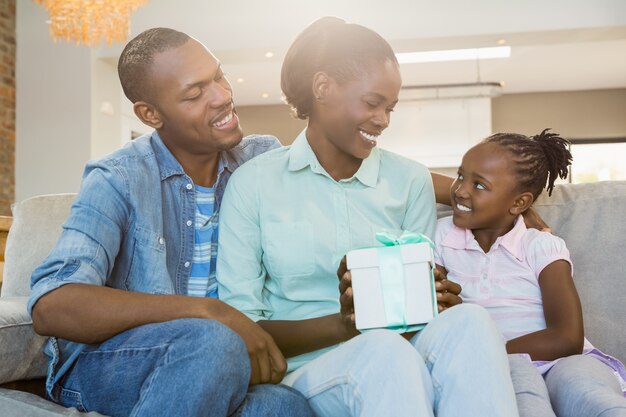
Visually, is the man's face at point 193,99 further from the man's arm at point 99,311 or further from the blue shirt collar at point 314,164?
the man's arm at point 99,311

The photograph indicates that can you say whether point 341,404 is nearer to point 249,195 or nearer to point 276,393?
point 276,393

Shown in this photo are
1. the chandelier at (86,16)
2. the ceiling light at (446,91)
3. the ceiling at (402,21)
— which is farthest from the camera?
the ceiling light at (446,91)

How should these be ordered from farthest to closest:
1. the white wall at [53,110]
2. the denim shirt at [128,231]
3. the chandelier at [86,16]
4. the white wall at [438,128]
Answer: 1. the white wall at [438,128]
2. the white wall at [53,110]
3. the chandelier at [86,16]
4. the denim shirt at [128,231]

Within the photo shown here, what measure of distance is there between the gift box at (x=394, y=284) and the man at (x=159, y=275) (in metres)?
0.18

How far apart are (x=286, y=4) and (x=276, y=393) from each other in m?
5.39

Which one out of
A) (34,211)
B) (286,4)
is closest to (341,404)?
(34,211)

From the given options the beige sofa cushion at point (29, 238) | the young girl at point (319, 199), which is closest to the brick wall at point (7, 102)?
the beige sofa cushion at point (29, 238)

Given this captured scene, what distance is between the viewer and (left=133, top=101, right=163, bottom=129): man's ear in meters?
1.60

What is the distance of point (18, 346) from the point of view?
1396 millimetres

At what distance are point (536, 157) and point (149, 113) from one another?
0.85 metres

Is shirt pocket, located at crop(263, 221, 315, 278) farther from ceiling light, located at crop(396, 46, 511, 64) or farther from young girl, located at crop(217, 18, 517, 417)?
ceiling light, located at crop(396, 46, 511, 64)

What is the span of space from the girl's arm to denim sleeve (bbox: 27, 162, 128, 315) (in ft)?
2.57

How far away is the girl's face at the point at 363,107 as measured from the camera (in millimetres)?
1462

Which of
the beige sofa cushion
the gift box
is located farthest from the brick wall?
the gift box
